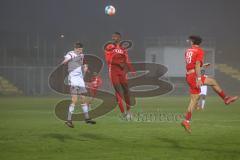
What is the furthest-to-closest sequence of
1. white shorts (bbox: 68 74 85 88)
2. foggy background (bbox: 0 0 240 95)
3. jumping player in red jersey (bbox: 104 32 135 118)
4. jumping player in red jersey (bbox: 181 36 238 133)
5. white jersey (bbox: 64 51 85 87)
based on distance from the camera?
foggy background (bbox: 0 0 240 95) < white shorts (bbox: 68 74 85 88) < white jersey (bbox: 64 51 85 87) < jumping player in red jersey (bbox: 104 32 135 118) < jumping player in red jersey (bbox: 181 36 238 133)

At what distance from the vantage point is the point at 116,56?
57.2 feet

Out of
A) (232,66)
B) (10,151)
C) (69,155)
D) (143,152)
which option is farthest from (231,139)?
(232,66)

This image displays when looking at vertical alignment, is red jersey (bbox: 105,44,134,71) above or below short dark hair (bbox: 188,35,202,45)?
below

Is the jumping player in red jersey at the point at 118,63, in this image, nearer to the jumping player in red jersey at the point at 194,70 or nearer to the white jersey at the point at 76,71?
the white jersey at the point at 76,71

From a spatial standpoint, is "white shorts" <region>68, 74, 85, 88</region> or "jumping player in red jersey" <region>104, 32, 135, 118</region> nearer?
"jumping player in red jersey" <region>104, 32, 135, 118</region>

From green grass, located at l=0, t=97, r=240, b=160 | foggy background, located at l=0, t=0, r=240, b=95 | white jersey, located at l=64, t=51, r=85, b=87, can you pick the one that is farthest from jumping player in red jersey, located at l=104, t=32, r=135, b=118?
foggy background, located at l=0, t=0, r=240, b=95

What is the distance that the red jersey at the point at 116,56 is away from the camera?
17.2 m

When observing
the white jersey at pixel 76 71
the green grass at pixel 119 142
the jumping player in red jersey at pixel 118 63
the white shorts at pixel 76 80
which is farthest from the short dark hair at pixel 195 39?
the white shorts at pixel 76 80

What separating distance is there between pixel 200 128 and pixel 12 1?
61.6 m

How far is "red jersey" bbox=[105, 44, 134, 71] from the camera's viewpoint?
17.2 metres

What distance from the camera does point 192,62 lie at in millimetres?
15117

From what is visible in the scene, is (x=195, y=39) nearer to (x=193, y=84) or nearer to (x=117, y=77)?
(x=193, y=84)

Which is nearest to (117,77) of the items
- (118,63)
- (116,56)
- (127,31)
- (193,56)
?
(118,63)

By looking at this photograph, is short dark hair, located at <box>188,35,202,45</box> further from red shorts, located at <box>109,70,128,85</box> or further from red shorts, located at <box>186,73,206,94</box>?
red shorts, located at <box>109,70,128,85</box>
